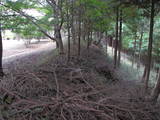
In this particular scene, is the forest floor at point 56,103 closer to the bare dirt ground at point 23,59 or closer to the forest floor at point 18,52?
the bare dirt ground at point 23,59

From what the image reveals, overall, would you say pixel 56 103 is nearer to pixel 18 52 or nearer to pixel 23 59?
pixel 23 59

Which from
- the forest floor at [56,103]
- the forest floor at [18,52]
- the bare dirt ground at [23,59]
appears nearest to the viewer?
the forest floor at [56,103]

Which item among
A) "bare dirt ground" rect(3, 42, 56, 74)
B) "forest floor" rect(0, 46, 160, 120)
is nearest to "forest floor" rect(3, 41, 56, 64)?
"bare dirt ground" rect(3, 42, 56, 74)

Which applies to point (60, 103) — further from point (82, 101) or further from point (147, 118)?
point (147, 118)

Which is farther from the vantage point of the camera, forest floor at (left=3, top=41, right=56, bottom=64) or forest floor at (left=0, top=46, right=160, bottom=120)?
forest floor at (left=3, top=41, right=56, bottom=64)

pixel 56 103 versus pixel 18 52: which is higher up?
pixel 18 52

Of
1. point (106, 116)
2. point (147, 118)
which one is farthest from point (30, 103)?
point (147, 118)

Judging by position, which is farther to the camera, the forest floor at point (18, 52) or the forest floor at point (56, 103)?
the forest floor at point (18, 52)

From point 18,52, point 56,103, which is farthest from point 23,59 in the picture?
point 56,103

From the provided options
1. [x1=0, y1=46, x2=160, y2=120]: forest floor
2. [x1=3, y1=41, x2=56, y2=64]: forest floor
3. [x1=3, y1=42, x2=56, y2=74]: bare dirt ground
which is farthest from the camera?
[x1=3, y1=41, x2=56, y2=64]: forest floor

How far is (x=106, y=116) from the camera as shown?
2.13 meters

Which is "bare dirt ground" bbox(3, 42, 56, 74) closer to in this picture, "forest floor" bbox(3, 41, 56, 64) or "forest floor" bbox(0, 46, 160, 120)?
"forest floor" bbox(3, 41, 56, 64)

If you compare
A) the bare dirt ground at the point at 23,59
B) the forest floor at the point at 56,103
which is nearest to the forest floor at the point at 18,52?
the bare dirt ground at the point at 23,59

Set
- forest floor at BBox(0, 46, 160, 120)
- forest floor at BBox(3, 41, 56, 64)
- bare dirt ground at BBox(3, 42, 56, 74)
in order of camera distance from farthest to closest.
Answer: forest floor at BBox(3, 41, 56, 64), bare dirt ground at BBox(3, 42, 56, 74), forest floor at BBox(0, 46, 160, 120)
